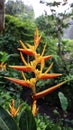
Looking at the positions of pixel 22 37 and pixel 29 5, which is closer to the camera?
pixel 22 37

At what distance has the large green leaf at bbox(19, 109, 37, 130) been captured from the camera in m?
1.06

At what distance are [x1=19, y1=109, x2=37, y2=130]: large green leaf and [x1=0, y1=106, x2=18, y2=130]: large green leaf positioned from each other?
0.04m

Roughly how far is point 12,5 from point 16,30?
3.93 meters

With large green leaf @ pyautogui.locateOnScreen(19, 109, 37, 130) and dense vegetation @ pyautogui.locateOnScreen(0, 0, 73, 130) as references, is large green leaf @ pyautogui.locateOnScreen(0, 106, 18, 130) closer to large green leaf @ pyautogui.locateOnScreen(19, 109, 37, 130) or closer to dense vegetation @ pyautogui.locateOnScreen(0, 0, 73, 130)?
large green leaf @ pyautogui.locateOnScreen(19, 109, 37, 130)

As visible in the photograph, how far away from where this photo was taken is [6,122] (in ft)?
3.35

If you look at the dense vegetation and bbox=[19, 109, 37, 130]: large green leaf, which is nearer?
bbox=[19, 109, 37, 130]: large green leaf

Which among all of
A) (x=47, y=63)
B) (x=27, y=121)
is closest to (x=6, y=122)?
(x=27, y=121)

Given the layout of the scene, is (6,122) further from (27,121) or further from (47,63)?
(47,63)

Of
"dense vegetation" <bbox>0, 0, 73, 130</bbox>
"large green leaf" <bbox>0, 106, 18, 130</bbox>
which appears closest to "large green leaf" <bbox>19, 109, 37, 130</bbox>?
"large green leaf" <bbox>0, 106, 18, 130</bbox>

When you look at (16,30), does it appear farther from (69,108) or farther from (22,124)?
(22,124)

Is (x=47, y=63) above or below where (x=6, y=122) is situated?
below

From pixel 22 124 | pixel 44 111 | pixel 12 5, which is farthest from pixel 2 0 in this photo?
pixel 12 5

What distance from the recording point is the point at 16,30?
20.3ft

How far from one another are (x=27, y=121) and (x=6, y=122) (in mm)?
86
